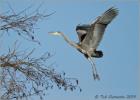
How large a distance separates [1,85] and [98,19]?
1056 mm

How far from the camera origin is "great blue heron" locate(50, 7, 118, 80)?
2.59 meters

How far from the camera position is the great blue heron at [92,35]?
2590mm

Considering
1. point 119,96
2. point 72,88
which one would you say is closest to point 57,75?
point 72,88

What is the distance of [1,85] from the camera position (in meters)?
1.95

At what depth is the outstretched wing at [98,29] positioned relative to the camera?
2588 mm

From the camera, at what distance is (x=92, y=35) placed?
9.07 feet

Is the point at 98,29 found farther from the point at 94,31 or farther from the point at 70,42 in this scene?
the point at 70,42

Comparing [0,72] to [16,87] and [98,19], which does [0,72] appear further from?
[98,19]

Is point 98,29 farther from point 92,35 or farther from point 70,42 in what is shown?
point 70,42

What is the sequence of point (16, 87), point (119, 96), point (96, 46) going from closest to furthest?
point (16, 87) → point (119, 96) → point (96, 46)

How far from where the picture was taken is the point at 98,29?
8.75 ft

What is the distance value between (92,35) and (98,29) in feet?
0.39

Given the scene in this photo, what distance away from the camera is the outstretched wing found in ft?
8.49

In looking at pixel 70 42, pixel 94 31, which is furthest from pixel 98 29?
pixel 70 42
